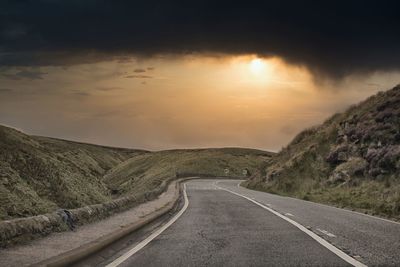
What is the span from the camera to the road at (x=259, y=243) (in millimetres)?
8578

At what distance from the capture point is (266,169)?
173 feet

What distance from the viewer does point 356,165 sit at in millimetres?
32562

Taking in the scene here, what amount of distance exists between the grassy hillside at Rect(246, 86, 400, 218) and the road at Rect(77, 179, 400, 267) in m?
6.15

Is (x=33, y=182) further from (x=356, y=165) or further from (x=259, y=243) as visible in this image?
(x=356, y=165)

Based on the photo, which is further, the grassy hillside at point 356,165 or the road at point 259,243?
the grassy hillside at point 356,165

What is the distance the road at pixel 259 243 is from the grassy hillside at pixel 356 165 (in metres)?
6.15

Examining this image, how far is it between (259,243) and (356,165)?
2362cm

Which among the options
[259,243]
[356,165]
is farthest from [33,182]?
[356,165]

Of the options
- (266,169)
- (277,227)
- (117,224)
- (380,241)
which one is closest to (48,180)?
(117,224)

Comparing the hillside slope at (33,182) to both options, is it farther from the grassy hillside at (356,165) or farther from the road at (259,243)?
the grassy hillside at (356,165)

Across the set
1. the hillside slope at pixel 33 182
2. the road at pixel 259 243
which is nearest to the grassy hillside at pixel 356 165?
the road at pixel 259 243

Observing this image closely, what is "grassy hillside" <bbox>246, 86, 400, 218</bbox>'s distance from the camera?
25578mm

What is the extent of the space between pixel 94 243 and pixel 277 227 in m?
5.78

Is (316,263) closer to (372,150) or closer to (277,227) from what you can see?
(277,227)
